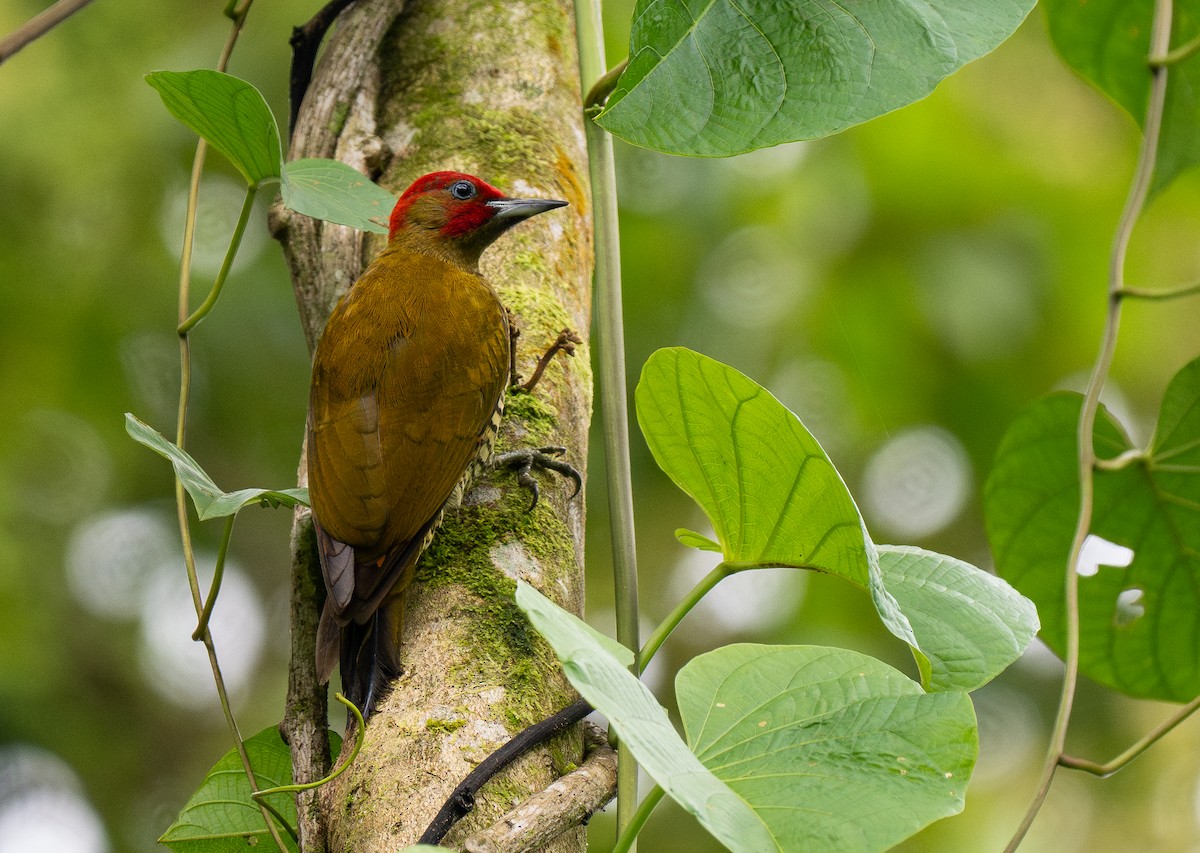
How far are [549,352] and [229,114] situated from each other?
1.96 feet

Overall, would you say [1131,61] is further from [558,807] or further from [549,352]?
[558,807]

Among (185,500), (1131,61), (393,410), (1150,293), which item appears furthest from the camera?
(1131,61)

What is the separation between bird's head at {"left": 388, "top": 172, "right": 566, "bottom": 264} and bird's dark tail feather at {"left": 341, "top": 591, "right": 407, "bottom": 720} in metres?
0.77

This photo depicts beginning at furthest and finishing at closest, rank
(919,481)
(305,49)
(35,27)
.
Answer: (919,481)
(305,49)
(35,27)

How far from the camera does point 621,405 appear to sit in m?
1.53

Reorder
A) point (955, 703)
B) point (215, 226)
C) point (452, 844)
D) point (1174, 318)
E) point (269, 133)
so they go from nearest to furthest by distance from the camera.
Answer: point (955, 703)
point (452, 844)
point (269, 133)
point (215, 226)
point (1174, 318)

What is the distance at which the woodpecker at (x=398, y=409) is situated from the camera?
1641 mm

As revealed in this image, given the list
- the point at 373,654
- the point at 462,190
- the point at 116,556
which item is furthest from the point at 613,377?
the point at 116,556

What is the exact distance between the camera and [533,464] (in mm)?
1792

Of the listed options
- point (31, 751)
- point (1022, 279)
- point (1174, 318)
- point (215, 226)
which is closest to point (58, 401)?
point (215, 226)

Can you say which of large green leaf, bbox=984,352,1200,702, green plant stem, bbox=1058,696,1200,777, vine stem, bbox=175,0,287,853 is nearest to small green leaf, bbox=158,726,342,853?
vine stem, bbox=175,0,287,853

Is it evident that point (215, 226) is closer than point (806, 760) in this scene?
No

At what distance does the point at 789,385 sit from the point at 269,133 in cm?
335

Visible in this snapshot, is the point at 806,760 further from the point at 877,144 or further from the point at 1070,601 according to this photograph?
the point at 877,144
